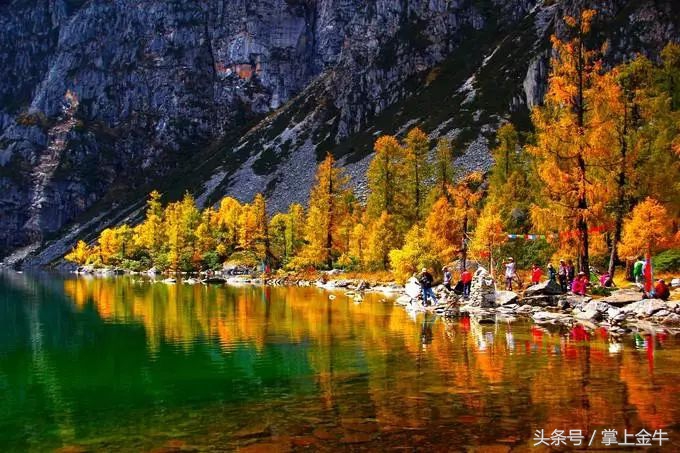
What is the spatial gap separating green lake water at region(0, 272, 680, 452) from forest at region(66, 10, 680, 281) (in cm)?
1109

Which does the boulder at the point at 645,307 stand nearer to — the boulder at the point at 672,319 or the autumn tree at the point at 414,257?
the boulder at the point at 672,319

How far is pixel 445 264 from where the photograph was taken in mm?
54625

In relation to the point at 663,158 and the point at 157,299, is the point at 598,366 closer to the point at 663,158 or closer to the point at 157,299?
the point at 663,158

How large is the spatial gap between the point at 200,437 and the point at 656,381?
11.7 metres

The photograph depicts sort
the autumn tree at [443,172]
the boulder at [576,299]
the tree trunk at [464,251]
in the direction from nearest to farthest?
the boulder at [576,299] → the tree trunk at [464,251] → the autumn tree at [443,172]

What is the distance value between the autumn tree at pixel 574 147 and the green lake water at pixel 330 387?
8.65 metres

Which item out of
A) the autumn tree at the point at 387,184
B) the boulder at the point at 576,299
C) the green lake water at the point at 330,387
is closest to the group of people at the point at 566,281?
the boulder at the point at 576,299

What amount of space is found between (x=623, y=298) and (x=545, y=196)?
972cm

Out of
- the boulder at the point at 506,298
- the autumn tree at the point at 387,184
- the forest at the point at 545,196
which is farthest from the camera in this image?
the autumn tree at the point at 387,184

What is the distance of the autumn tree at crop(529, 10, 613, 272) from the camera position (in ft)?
114

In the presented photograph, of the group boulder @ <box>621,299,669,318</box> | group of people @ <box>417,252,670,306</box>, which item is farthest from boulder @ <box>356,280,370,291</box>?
boulder @ <box>621,299,669,318</box>

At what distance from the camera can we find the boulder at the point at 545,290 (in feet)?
119

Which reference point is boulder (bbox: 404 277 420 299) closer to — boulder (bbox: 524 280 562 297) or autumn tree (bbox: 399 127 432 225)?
boulder (bbox: 524 280 562 297)

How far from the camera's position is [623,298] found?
31531 millimetres
